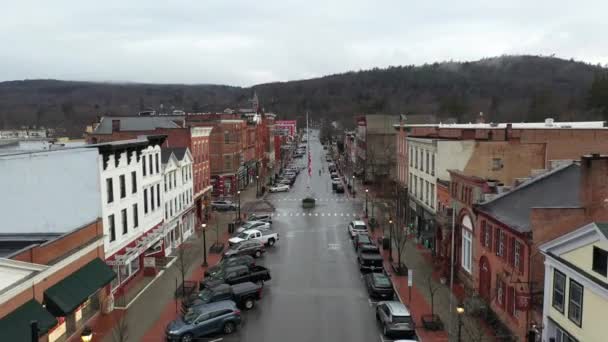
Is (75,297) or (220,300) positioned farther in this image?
(220,300)

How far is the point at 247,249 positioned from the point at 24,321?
21.0 meters

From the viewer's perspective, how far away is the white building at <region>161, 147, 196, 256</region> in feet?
132

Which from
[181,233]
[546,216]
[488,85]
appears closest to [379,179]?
[181,233]

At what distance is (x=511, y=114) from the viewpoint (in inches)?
4547

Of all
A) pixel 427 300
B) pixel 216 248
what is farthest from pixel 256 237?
pixel 427 300

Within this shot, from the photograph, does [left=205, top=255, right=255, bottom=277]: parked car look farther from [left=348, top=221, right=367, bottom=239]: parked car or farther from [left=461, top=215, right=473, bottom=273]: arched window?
[left=348, top=221, right=367, bottom=239]: parked car

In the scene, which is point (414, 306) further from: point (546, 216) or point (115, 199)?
point (115, 199)

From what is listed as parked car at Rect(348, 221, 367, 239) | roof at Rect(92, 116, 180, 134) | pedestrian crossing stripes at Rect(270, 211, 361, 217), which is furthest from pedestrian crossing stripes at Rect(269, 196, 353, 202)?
parked car at Rect(348, 221, 367, 239)

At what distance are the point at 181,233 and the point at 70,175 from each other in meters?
18.5

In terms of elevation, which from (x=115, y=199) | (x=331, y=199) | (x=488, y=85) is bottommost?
(x=331, y=199)

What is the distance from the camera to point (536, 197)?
82.8 ft

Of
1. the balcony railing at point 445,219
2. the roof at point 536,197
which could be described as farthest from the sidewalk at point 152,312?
the roof at point 536,197

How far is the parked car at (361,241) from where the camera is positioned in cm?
3938

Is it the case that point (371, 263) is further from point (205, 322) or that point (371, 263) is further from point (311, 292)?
point (205, 322)
